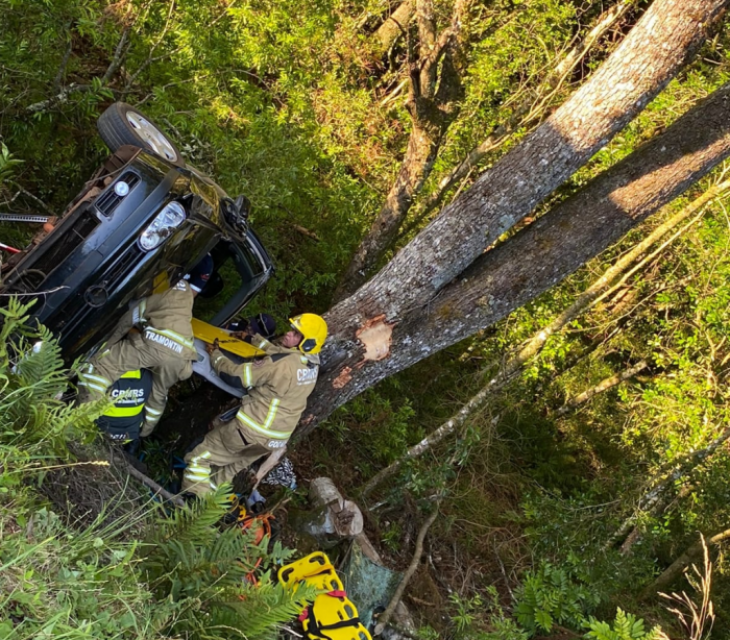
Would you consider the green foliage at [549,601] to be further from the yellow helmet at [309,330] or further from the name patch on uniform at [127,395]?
the name patch on uniform at [127,395]

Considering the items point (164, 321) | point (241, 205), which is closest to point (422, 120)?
point (241, 205)

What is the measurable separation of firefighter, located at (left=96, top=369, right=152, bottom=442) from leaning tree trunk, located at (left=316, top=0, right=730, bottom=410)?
1285 millimetres

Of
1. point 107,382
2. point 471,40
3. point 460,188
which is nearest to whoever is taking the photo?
point 107,382

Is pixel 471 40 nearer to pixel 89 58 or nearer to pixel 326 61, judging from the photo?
pixel 326 61

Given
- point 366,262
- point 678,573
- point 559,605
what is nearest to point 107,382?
point 366,262

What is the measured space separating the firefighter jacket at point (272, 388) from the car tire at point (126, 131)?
1404 mm

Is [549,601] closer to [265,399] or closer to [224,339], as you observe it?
[265,399]

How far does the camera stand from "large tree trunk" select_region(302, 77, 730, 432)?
161 inches

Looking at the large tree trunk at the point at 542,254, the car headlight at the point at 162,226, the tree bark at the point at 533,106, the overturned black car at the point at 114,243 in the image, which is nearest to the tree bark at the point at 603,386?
the tree bark at the point at 533,106

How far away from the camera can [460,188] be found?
7047 millimetres

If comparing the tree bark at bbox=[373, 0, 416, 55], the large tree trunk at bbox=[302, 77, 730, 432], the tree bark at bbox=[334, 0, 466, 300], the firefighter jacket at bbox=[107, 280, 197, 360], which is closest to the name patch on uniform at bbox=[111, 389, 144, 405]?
the firefighter jacket at bbox=[107, 280, 197, 360]

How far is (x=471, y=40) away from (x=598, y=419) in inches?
232

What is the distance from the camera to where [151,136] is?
3832mm

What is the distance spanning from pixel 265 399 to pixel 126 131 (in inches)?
76.0
